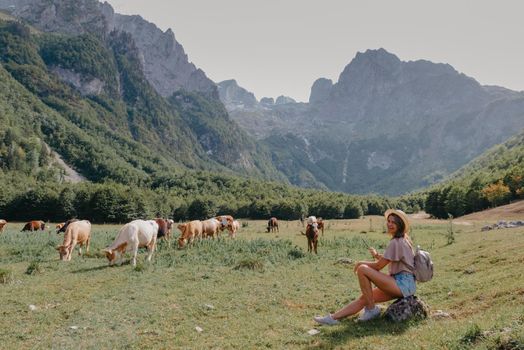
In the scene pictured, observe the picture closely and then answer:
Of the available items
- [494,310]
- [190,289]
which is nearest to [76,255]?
[190,289]

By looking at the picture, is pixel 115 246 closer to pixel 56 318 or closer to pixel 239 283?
pixel 239 283

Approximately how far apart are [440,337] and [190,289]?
1081cm

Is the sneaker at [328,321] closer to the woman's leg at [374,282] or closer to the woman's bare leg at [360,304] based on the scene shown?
the woman's bare leg at [360,304]

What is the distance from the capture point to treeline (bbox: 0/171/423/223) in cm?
10662

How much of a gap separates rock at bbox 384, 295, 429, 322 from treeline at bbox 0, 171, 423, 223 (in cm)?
10259

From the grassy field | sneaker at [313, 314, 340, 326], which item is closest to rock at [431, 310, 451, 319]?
the grassy field

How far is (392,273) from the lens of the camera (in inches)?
417

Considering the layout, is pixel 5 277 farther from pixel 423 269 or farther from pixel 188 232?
pixel 423 269

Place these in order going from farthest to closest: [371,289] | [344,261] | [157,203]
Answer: [157,203] < [344,261] < [371,289]

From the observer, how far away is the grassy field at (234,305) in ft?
31.2

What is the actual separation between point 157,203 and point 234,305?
11812 cm

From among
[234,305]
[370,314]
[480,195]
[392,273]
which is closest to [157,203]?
[480,195]

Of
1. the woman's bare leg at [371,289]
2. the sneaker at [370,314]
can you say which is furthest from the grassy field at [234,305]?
the woman's bare leg at [371,289]

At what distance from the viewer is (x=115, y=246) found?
904 inches
